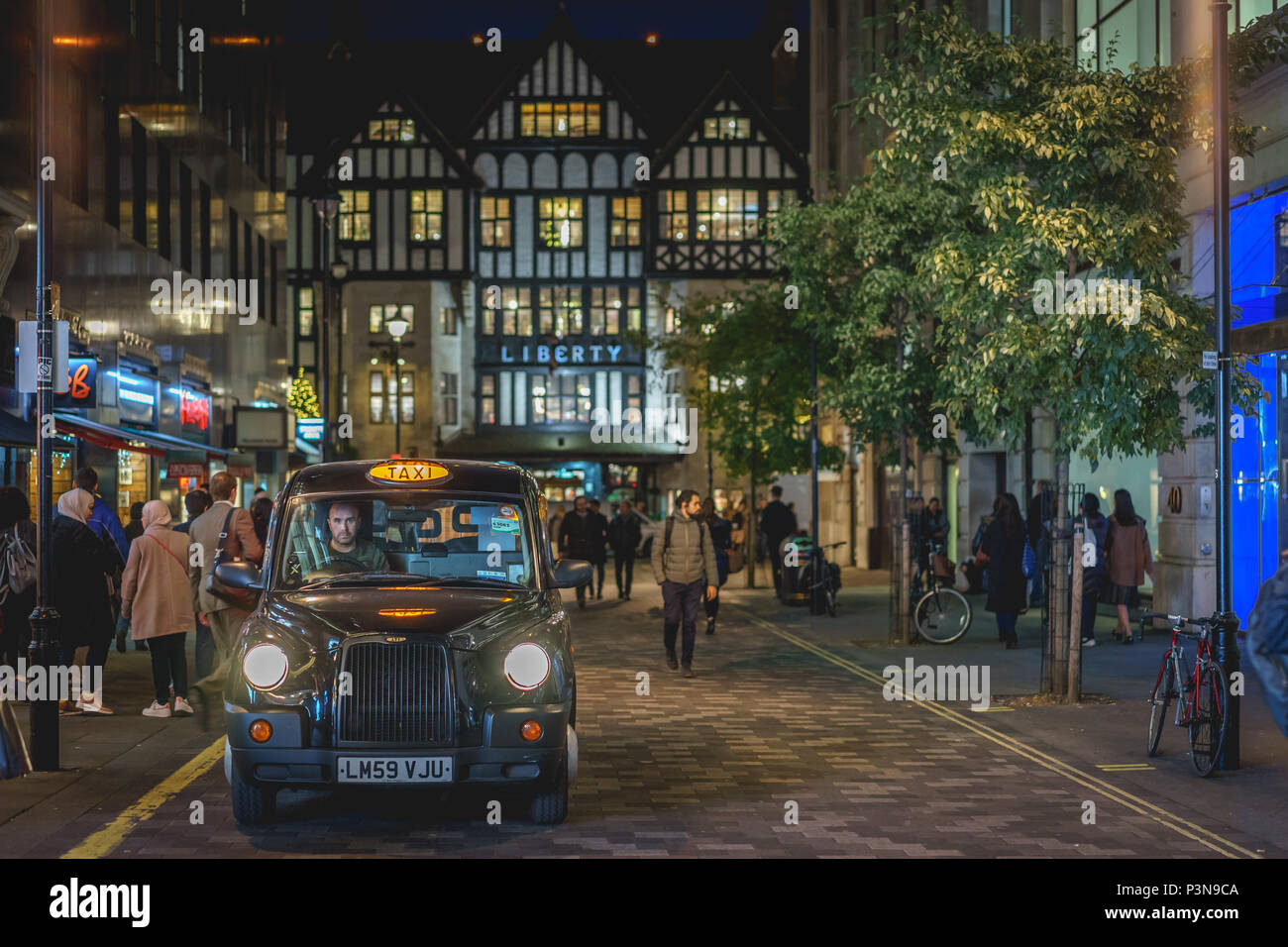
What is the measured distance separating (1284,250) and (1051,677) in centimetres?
708

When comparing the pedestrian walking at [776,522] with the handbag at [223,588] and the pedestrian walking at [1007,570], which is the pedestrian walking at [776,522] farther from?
the handbag at [223,588]

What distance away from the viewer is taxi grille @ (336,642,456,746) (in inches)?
304

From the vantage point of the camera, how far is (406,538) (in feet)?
29.6

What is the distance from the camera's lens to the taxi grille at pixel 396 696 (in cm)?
773

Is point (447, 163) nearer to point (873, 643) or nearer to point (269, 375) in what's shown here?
point (269, 375)

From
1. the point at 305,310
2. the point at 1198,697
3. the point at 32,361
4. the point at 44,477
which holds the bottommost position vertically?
the point at 1198,697

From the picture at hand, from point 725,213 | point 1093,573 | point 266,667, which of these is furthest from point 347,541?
point 725,213

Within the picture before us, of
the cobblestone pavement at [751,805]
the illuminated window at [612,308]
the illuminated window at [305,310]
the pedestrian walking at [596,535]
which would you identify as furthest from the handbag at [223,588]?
the illuminated window at [612,308]

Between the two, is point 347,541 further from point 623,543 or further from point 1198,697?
point 623,543

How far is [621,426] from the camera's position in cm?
6575

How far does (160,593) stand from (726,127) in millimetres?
52237

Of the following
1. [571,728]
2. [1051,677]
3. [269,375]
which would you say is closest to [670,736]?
[571,728]

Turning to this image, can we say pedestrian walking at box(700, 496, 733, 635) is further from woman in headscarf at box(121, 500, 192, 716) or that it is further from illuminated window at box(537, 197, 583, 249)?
illuminated window at box(537, 197, 583, 249)

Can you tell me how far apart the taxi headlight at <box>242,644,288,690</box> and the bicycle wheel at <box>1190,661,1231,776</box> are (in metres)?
6.16
